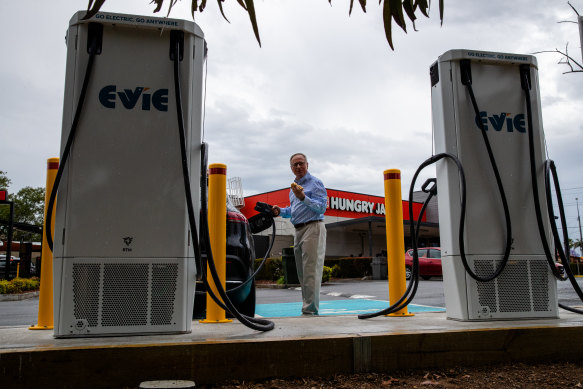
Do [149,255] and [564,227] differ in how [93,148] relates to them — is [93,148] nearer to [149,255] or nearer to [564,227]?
[149,255]

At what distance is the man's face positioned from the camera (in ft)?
17.3

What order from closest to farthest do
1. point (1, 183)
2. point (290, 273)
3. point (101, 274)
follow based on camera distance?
point (101, 274) → point (290, 273) → point (1, 183)

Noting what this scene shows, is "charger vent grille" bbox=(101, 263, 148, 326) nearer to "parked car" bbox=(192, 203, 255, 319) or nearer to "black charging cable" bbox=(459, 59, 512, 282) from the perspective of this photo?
"parked car" bbox=(192, 203, 255, 319)

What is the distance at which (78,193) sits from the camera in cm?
299

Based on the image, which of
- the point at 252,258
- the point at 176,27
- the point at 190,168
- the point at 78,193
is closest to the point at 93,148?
the point at 78,193

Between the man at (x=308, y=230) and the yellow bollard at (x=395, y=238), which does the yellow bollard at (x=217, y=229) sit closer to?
the man at (x=308, y=230)

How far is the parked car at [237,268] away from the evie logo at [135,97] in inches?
63.0

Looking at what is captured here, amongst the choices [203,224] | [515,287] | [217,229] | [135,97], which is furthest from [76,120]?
[515,287]

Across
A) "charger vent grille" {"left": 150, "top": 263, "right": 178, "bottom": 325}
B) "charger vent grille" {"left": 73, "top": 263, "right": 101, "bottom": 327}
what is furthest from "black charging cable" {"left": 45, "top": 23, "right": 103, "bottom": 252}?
"charger vent grille" {"left": 150, "top": 263, "right": 178, "bottom": 325}

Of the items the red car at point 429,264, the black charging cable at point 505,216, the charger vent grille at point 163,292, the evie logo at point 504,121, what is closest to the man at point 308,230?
the black charging cable at point 505,216

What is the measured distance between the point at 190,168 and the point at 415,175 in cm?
192

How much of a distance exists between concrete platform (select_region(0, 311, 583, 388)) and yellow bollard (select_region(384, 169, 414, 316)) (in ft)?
4.09

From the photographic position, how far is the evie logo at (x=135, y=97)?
312cm

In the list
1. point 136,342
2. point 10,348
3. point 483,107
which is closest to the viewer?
point 10,348
